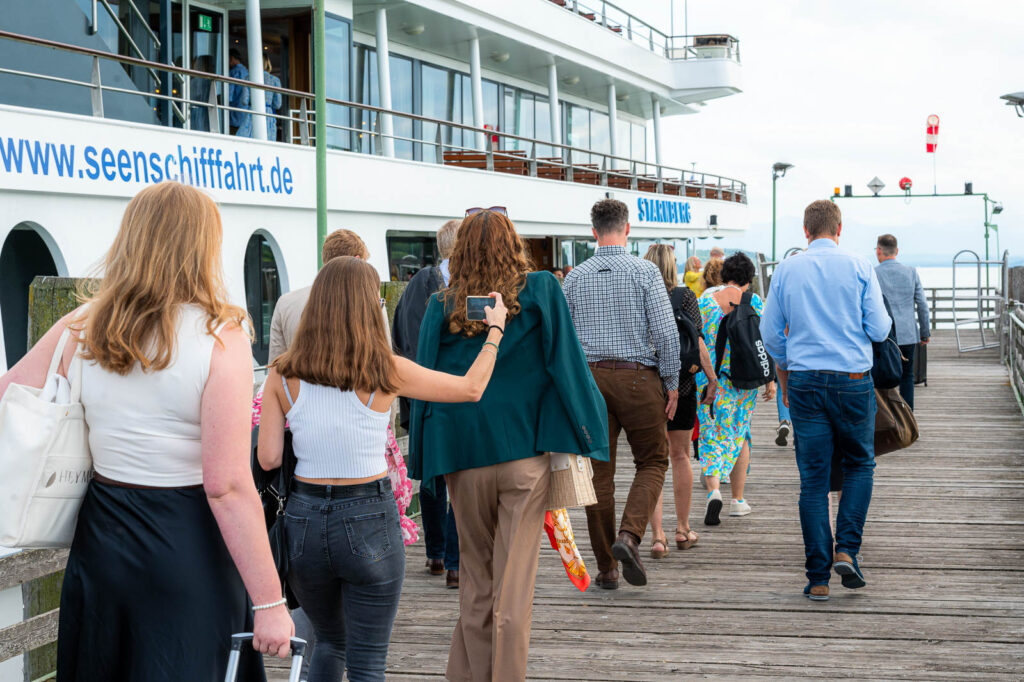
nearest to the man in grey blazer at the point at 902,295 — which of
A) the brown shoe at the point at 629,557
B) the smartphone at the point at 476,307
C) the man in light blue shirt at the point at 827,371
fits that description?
the man in light blue shirt at the point at 827,371

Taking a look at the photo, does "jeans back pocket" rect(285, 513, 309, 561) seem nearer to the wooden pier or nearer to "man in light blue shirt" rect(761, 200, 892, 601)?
the wooden pier

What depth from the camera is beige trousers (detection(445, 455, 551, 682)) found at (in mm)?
4066

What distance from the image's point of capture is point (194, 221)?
250cm

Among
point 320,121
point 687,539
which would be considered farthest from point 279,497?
point 320,121

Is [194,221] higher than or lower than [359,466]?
higher

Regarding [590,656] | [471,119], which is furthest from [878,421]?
[471,119]

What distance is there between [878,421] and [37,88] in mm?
9736

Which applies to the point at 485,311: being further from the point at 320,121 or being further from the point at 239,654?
the point at 320,121

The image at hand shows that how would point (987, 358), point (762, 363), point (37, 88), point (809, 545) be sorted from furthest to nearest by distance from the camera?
point (987, 358)
point (37, 88)
point (762, 363)
point (809, 545)

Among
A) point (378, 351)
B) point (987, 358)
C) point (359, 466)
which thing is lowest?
point (987, 358)

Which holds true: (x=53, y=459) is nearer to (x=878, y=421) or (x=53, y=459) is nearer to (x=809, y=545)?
(x=809, y=545)

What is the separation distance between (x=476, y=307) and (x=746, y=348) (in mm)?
3885

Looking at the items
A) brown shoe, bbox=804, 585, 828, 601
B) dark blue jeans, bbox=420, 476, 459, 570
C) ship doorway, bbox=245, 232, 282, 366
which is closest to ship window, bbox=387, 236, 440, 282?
ship doorway, bbox=245, 232, 282, 366

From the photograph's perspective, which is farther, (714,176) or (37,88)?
(714,176)
